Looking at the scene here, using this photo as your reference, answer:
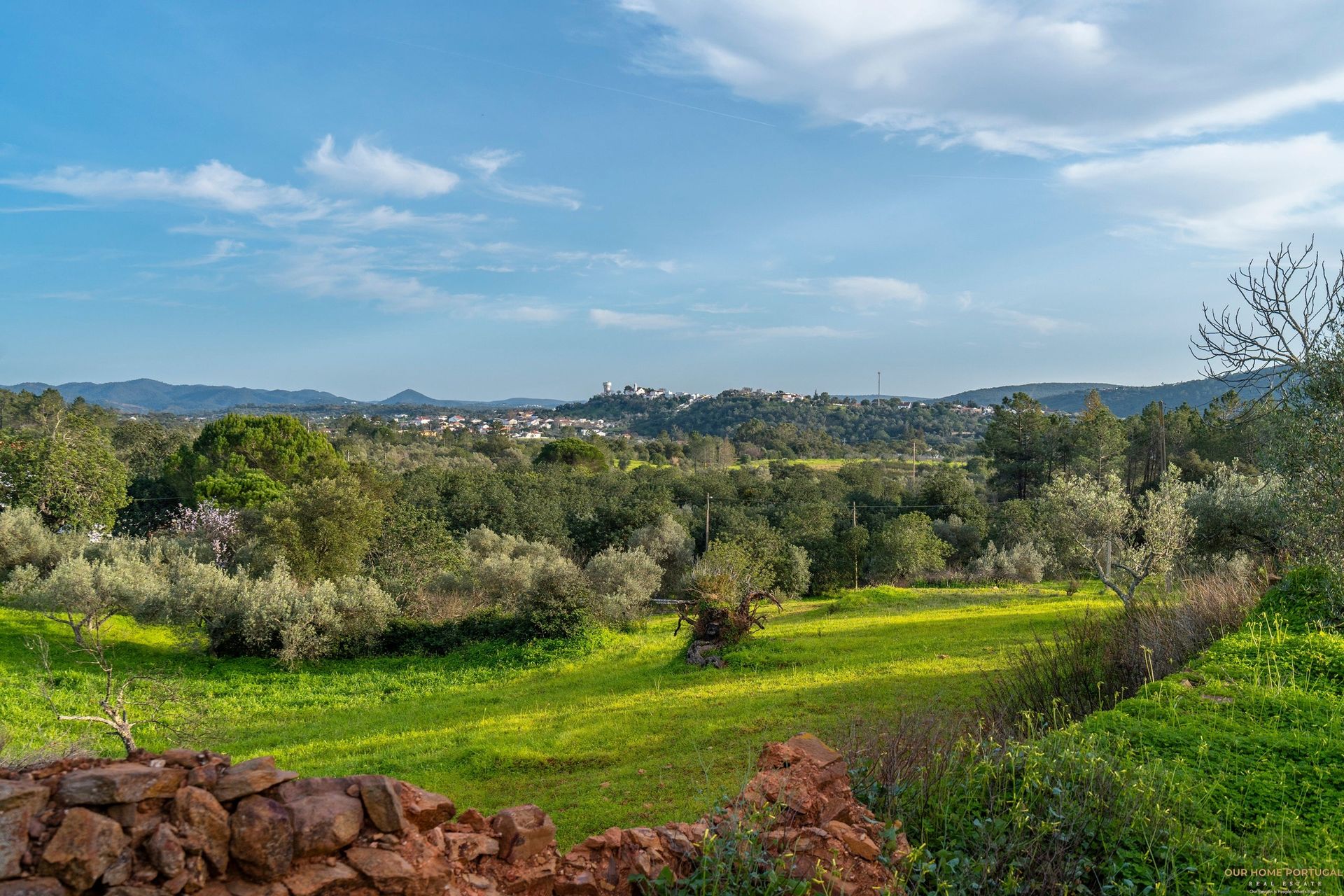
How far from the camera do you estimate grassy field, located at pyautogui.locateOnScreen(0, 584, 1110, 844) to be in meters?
9.22

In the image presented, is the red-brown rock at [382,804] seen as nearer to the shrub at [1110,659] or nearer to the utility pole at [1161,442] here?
the shrub at [1110,659]

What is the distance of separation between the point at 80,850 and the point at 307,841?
85 centimetres

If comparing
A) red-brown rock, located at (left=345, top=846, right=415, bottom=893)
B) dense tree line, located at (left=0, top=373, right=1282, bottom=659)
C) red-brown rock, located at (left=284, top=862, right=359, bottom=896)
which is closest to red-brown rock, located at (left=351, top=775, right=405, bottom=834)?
red-brown rock, located at (left=345, top=846, right=415, bottom=893)

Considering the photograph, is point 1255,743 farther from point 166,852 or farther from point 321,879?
point 166,852

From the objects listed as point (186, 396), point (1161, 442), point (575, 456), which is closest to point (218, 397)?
point (186, 396)

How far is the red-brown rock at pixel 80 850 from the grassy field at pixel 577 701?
3.42 metres

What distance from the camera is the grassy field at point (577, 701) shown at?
9219mm

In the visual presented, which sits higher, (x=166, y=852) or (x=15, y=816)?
(x=15, y=816)

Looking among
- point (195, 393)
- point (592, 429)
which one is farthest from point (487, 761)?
point (195, 393)

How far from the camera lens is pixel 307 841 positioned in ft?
11.2

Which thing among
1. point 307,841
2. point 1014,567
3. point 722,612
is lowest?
point 1014,567

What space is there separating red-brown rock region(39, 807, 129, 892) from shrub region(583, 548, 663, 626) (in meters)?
20.5

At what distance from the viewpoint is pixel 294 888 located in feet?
10.9

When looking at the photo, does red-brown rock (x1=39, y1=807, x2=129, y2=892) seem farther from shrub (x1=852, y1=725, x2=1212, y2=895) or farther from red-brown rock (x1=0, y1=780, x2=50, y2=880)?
shrub (x1=852, y1=725, x2=1212, y2=895)
